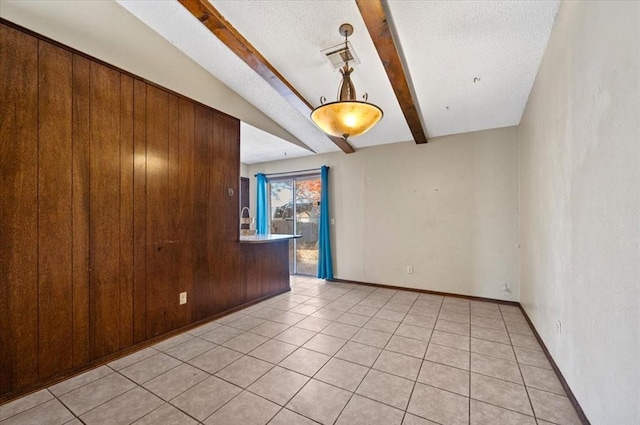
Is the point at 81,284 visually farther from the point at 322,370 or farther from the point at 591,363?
the point at 591,363

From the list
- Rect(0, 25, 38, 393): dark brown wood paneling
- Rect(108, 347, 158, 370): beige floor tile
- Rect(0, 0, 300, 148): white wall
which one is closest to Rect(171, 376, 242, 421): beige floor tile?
Rect(108, 347, 158, 370): beige floor tile

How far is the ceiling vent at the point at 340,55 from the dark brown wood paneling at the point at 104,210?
195 cm

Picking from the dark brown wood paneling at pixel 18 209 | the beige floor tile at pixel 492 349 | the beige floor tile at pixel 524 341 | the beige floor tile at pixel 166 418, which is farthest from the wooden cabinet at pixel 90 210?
the beige floor tile at pixel 524 341

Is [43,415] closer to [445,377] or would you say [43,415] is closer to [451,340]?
[445,377]

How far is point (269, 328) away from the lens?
2965 mm

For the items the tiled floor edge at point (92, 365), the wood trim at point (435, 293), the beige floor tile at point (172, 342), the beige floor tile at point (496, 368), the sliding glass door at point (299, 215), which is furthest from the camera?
the sliding glass door at point (299, 215)

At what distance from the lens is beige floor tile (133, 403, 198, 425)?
160 cm

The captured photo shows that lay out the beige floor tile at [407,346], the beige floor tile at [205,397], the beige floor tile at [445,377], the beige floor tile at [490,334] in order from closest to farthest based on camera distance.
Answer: the beige floor tile at [205,397] → the beige floor tile at [445,377] → the beige floor tile at [407,346] → the beige floor tile at [490,334]

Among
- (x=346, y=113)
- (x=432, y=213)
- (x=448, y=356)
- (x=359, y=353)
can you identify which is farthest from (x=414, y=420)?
(x=432, y=213)

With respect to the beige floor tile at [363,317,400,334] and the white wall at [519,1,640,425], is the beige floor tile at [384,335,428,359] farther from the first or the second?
the white wall at [519,1,640,425]

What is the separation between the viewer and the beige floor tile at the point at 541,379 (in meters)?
1.89

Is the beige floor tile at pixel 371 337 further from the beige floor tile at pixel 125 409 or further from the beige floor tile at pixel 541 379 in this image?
the beige floor tile at pixel 125 409

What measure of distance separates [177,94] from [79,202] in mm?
1452

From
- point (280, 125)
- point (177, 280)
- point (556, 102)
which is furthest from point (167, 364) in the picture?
point (556, 102)
